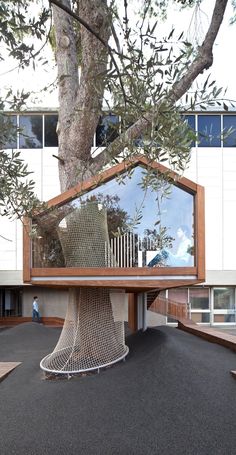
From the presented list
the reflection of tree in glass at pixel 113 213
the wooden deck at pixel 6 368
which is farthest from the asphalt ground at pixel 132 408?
the reflection of tree in glass at pixel 113 213

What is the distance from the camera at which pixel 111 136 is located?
18.7 ft

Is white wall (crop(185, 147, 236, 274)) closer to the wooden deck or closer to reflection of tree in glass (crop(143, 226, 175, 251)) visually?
the wooden deck

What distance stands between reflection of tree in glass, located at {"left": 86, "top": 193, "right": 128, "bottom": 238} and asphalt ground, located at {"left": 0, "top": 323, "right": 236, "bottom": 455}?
2.42 m

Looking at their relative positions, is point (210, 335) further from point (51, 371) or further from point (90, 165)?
point (90, 165)

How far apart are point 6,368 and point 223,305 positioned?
1908 cm

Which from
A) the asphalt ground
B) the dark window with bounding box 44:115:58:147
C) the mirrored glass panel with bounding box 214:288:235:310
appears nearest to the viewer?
the asphalt ground

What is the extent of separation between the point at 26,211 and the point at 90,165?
4.11 meters

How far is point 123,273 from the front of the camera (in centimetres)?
915

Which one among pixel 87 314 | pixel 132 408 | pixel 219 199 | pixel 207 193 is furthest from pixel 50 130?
pixel 132 408

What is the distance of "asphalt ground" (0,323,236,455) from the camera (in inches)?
239

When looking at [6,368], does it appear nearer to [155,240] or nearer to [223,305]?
[155,240]

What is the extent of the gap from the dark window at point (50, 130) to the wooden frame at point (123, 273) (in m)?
18.2

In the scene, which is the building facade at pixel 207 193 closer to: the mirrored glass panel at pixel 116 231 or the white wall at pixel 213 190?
the white wall at pixel 213 190

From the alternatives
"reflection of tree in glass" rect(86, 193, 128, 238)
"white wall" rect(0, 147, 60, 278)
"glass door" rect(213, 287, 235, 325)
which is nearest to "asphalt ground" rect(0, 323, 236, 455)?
"reflection of tree in glass" rect(86, 193, 128, 238)
